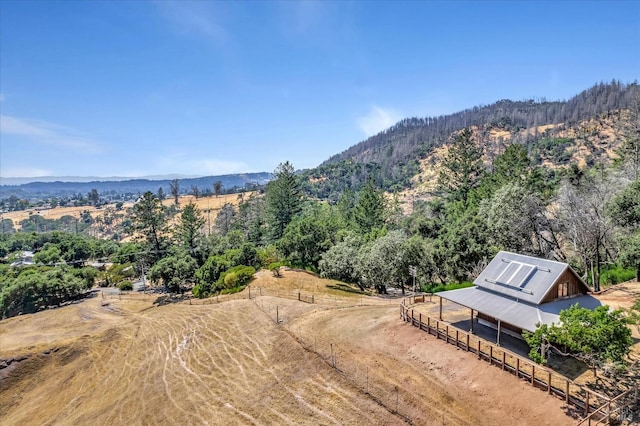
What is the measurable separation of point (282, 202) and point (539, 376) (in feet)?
198

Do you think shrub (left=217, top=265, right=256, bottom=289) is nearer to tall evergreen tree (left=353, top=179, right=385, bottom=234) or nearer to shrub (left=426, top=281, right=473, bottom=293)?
tall evergreen tree (left=353, top=179, right=385, bottom=234)

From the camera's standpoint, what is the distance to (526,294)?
22797 mm

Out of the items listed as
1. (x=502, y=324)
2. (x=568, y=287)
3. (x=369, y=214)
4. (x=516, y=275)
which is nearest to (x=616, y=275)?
(x=568, y=287)

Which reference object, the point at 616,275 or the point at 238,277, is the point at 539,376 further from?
the point at 238,277

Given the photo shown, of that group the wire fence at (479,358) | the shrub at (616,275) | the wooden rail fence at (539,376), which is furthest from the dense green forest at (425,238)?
the wooden rail fence at (539,376)

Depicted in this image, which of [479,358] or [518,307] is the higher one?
[518,307]

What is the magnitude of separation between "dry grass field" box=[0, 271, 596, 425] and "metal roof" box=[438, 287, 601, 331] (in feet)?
9.99

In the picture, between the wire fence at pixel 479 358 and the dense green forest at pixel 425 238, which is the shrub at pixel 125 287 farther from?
the wire fence at pixel 479 358

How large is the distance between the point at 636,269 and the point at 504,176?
70.4 ft

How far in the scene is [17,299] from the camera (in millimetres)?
61094

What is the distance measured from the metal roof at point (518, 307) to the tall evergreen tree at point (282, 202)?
5281 centimetres

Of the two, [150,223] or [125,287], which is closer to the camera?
[125,287]

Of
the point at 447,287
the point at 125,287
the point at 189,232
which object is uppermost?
the point at 189,232

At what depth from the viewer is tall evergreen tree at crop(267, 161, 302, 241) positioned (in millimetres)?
75938
